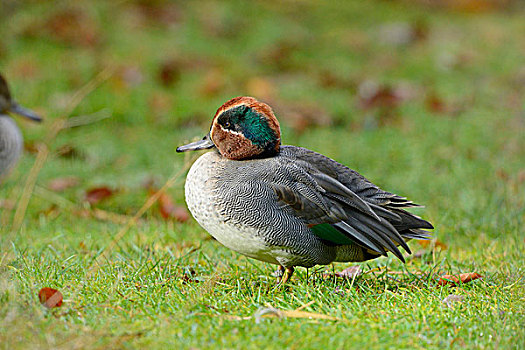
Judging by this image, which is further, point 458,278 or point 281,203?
point 458,278

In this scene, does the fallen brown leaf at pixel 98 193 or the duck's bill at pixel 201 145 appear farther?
the fallen brown leaf at pixel 98 193

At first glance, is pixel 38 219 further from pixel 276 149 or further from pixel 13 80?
pixel 13 80

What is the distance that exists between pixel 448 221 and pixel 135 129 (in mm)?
3632

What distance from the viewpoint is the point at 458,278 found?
10.6 feet

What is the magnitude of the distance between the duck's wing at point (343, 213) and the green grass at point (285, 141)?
228 mm

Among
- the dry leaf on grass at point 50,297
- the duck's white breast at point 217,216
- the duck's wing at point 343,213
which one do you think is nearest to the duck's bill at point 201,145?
the duck's white breast at point 217,216

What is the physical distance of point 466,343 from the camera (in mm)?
2459

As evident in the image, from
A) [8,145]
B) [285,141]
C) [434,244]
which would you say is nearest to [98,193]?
[8,145]

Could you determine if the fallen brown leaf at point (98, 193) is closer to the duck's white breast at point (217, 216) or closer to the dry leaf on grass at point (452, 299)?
the duck's white breast at point (217, 216)

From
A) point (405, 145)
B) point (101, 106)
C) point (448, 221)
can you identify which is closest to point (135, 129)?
point (101, 106)

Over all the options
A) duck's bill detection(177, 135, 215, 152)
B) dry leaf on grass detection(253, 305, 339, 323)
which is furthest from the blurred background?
dry leaf on grass detection(253, 305, 339, 323)

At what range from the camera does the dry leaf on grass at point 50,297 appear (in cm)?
260

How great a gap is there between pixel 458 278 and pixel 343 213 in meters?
0.67

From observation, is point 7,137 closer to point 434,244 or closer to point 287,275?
point 287,275
